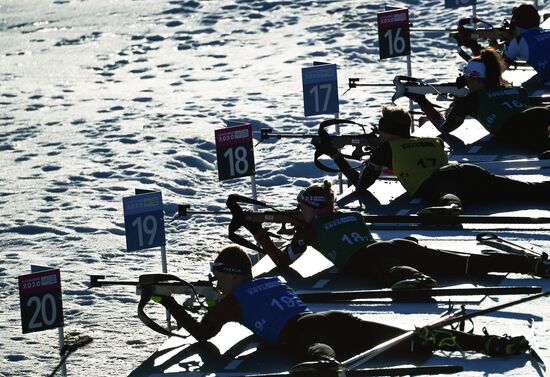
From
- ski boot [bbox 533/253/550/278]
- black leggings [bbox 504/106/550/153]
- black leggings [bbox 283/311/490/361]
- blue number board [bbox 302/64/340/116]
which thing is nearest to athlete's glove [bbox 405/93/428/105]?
black leggings [bbox 504/106/550/153]

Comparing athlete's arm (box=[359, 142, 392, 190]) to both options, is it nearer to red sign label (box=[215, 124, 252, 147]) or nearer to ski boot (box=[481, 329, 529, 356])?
red sign label (box=[215, 124, 252, 147])

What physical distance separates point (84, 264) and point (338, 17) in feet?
36.1

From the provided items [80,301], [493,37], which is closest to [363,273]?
[80,301]

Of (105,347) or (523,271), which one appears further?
(105,347)

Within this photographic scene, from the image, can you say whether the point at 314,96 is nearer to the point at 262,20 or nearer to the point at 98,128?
the point at 98,128

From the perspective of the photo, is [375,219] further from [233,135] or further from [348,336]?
[348,336]

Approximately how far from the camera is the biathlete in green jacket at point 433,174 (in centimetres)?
1135

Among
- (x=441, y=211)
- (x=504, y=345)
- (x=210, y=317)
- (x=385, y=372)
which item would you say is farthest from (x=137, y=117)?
(x=385, y=372)

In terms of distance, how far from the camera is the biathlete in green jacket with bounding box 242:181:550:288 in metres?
9.59

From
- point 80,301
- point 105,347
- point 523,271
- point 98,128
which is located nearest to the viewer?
point 523,271

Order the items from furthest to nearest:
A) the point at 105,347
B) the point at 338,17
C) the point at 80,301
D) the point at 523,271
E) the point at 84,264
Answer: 1. the point at 338,17
2. the point at 84,264
3. the point at 80,301
4. the point at 105,347
5. the point at 523,271

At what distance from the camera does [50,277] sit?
28.1 feet

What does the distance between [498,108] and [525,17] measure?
2.40 metres

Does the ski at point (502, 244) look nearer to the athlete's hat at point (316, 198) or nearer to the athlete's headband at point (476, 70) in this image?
the athlete's hat at point (316, 198)
